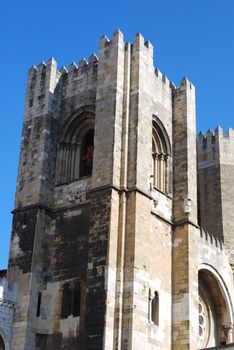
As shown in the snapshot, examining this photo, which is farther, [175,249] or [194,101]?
[194,101]

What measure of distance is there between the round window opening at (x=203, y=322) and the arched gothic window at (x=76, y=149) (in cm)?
664

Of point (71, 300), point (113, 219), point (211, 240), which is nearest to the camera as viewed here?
point (113, 219)

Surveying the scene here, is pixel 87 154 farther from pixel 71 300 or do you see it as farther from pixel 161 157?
pixel 71 300

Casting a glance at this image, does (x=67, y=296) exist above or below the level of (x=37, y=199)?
below

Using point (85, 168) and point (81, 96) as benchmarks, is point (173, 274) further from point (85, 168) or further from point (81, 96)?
point (81, 96)

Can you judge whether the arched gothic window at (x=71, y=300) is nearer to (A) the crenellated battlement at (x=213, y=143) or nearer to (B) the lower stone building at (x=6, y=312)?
(B) the lower stone building at (x=6, y=312)

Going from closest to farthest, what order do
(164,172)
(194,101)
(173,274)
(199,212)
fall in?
1. (173,274)
2. (164,172)
3. (194,101)
4. (199,212)

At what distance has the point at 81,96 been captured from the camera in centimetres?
2448

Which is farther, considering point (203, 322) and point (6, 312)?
point (203, 322)

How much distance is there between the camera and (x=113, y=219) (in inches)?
815

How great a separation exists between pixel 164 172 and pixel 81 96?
13.3 feet

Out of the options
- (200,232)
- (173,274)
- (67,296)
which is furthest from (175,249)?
(67,296)

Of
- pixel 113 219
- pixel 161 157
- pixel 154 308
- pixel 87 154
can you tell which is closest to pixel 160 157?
pixel 161 157

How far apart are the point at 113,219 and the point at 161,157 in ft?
15.3
